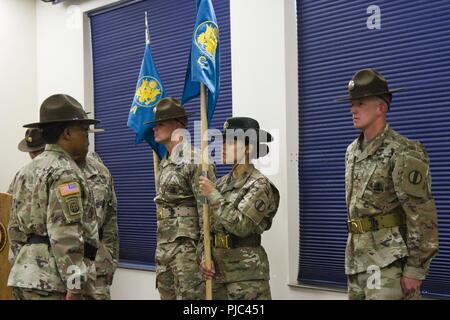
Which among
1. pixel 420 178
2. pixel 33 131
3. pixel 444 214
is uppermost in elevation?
pixel 33 131

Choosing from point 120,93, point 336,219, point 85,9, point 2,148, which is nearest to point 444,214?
point 336,219

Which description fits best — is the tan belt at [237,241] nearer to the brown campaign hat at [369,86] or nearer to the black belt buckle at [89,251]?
the black belt buckle at [89,251]

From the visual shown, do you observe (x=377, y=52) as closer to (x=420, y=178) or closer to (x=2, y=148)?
(x=420, y=178)

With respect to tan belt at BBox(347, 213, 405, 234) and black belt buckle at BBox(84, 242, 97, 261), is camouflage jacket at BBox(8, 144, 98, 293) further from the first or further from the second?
tan belt at BBox(347, 213, 405, 234)

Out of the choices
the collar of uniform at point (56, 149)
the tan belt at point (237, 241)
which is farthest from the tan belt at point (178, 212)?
the collar of uniform at point (56, 149)

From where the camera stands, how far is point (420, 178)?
2373 mm

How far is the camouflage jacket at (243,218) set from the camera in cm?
279

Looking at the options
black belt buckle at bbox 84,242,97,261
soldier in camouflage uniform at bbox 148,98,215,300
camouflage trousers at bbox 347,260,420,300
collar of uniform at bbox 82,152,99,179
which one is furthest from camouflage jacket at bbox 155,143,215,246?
camouflage trousers at bbox 347,260,420,300

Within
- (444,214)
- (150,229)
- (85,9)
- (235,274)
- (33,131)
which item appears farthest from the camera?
(85,9)

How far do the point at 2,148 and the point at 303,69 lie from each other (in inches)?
135

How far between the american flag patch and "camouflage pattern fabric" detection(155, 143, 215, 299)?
38.7 inches

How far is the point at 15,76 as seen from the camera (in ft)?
18.6

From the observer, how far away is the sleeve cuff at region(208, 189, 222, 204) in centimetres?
285

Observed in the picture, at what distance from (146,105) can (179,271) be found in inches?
53.5
